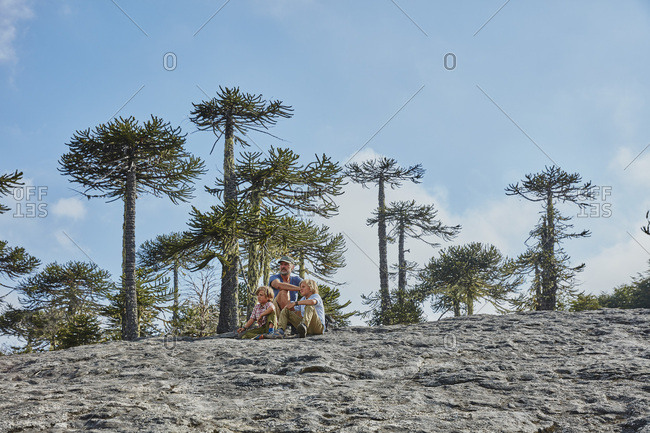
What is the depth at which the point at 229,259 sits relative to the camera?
12.4 m

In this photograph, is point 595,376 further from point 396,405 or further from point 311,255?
point 311,255

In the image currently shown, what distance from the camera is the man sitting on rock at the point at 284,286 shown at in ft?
27.6

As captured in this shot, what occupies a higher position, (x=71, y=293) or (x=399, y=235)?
(x=399, y=235)

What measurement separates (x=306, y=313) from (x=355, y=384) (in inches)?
146

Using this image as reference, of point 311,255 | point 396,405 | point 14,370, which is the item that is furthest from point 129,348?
point 311,255

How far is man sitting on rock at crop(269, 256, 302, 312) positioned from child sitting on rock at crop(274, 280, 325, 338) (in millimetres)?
337

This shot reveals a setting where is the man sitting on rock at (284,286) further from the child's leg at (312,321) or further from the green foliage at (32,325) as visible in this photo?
the green foliage at (32,325)

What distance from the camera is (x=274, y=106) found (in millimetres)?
14453

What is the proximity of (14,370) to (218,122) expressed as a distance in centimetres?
991

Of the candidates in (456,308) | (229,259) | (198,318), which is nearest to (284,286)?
(229,259)

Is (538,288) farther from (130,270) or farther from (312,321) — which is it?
(130,270)

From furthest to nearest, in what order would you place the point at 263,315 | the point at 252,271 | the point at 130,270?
the point at 252,271, the point at 130,270, the point at 263,315

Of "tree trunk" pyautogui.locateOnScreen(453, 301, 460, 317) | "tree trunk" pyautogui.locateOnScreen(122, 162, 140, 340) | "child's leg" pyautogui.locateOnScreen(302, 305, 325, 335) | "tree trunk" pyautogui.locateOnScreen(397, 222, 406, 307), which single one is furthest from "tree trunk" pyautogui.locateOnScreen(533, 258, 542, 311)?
"tree trunk" pyautogui.locateOnScreen(122, 162, 140, 340)

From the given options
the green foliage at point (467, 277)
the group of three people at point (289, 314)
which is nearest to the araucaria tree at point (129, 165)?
the group of three people at point (289, 314)
